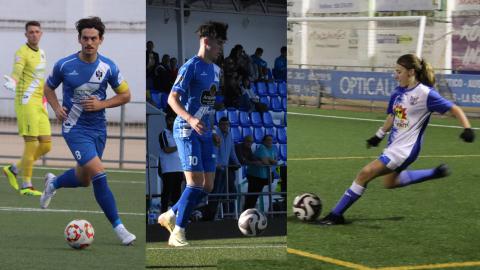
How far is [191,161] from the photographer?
4.72m

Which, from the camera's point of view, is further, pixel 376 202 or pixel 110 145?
pixel 376 202

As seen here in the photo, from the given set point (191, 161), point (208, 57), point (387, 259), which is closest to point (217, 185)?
point (191, 161)

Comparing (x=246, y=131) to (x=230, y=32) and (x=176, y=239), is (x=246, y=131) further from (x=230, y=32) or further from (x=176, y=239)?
(x=176, y=239)

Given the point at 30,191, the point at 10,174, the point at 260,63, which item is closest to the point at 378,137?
the point at 260,63

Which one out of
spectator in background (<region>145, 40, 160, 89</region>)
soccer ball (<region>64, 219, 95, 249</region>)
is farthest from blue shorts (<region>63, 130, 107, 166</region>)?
spectator in background (<region>145, 40, 160, 89</region>)

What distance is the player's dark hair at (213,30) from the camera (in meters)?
4.61

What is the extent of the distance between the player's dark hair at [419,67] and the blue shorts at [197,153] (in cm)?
162

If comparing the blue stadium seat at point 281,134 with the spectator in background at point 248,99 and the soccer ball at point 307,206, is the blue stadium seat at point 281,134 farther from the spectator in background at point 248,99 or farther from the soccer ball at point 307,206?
the soccer ball at point 307,206

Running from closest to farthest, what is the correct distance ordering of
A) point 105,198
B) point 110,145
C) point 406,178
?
1. point 105,198
2. point 110,145
3. point 406,178

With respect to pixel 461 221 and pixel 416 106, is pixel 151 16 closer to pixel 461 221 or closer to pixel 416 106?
pixel 416 106

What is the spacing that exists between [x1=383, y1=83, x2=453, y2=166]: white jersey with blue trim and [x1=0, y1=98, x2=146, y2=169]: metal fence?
1.32 metres

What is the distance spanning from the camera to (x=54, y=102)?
17.6 feet

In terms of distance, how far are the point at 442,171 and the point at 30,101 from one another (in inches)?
90.2

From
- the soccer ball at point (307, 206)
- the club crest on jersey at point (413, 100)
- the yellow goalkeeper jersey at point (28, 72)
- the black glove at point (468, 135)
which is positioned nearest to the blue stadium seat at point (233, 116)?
the yellow goalkeeper jersey at point (28, 72)
